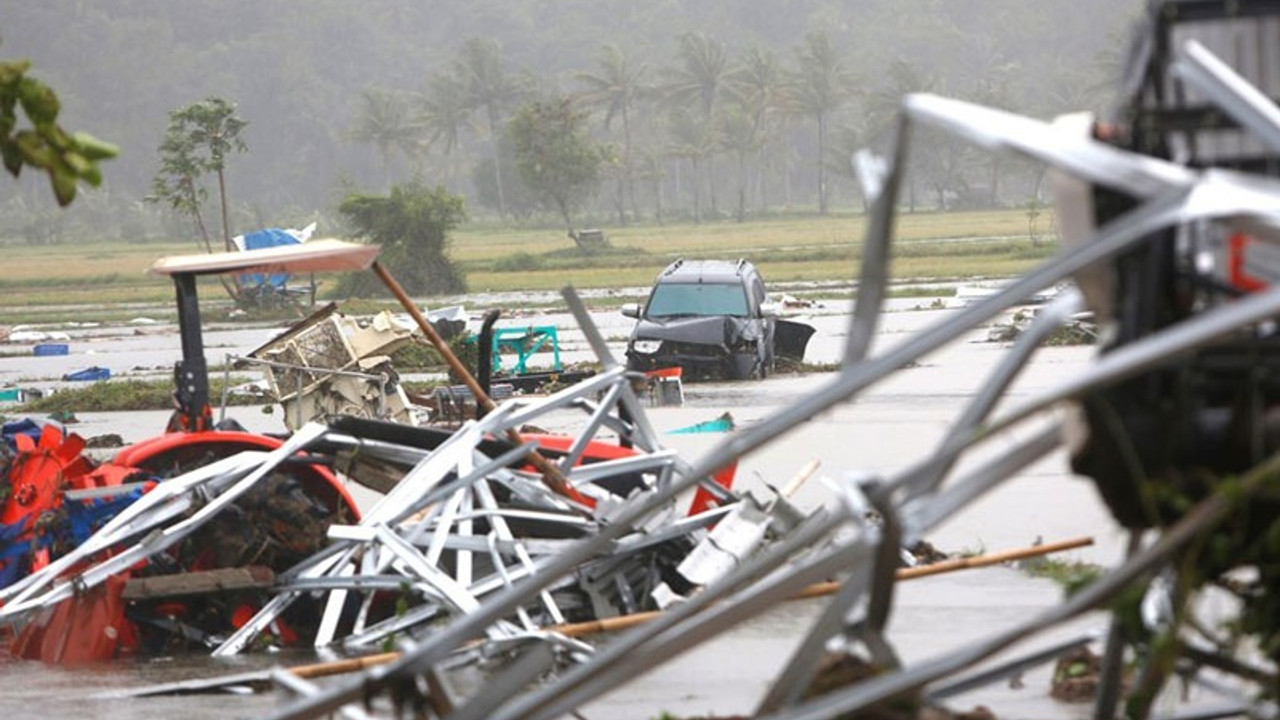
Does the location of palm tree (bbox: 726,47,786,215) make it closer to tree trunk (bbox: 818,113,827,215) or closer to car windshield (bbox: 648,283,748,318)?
tree trunk (bbox: 818,113,827,215)

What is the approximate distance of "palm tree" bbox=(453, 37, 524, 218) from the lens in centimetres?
14075

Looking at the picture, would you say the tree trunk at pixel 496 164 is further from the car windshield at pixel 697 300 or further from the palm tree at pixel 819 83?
the car windshield at pixel 697 300

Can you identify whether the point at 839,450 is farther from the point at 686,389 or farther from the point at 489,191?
the point at 489,191

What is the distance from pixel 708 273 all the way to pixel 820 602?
66.6 feet

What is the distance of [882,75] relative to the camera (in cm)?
16812

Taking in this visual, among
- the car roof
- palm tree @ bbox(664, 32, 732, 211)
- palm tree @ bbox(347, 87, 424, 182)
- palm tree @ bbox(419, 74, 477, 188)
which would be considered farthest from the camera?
palm tree @ bbox(419, 74, 477, 188)

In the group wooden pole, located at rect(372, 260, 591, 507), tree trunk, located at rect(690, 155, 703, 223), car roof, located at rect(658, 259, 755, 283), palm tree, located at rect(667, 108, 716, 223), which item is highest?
wooden pole, located at rect(372, 260, 591, 507)

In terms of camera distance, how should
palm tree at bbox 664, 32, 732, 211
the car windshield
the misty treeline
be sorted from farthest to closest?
palm tree at bbox 664, 32, 732, 211 → the misty treeline → the car windshield

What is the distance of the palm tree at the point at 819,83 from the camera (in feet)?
452

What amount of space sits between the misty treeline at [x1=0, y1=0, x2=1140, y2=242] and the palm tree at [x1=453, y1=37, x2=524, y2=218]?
15 cm

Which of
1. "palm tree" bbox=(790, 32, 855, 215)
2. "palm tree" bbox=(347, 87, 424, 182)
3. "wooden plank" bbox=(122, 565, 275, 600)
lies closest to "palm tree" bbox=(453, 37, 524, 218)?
"palm tree" bbox=(347, 87, 424, 182)

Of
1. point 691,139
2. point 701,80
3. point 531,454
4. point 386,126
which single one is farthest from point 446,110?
point 531,454

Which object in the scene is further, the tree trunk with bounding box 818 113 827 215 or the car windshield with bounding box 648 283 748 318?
the tree trunk with bounding box 818 113 827 215

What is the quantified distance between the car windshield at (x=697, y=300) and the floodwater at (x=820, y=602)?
207cm
